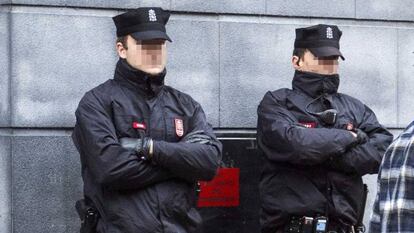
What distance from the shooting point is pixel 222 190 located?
7.38m

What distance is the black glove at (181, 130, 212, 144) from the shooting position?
236 inches

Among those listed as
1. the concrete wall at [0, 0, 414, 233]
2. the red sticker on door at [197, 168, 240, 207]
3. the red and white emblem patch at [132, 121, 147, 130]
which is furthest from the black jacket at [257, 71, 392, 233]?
the red and white emblem patch at [132, 121, 147, 130]

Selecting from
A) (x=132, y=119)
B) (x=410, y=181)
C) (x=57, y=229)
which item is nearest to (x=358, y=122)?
(x=132, y=119)

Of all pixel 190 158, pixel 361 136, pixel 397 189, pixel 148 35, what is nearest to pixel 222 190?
pixel 361 136

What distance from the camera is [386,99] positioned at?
815 cm

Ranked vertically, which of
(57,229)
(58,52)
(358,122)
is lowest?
(57,229)

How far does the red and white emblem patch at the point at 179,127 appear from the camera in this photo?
19.7 ft

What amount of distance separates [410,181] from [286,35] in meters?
4.55

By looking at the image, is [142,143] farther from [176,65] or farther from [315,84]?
[176,65]

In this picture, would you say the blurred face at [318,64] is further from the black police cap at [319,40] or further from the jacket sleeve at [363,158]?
the jacket sleeve at [363,158]

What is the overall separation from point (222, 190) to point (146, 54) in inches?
65.3

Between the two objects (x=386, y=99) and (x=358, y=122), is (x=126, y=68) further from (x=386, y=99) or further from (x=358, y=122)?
(x=386, y=99)

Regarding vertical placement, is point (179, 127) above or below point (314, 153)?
above

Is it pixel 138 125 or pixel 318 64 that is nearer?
pixel 138 125
